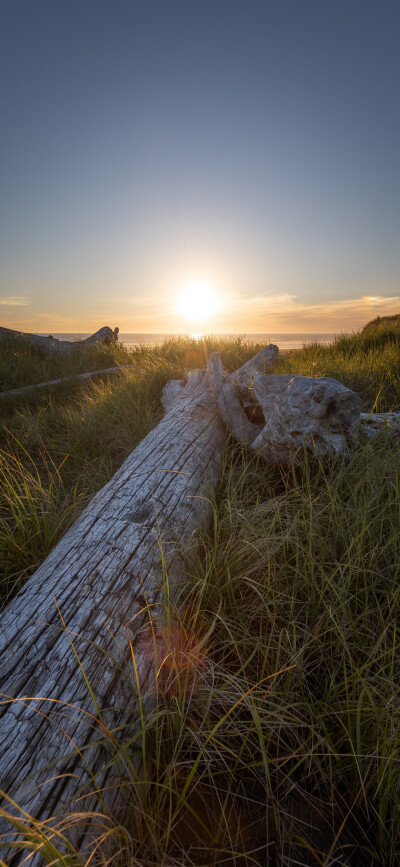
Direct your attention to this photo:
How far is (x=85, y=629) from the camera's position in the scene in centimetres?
137

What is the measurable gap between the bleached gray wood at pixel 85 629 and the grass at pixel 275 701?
0.26 ft

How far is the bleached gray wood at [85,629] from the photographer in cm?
105

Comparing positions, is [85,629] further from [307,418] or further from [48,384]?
[48,384]

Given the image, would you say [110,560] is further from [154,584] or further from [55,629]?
[55,629]

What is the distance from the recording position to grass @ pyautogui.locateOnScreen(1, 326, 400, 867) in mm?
1011

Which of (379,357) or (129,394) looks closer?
(129,394)

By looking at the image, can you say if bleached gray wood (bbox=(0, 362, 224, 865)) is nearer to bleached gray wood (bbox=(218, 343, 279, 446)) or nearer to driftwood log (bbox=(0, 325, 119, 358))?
bleached gray wood (bbox=(218, 343, 279, 446))

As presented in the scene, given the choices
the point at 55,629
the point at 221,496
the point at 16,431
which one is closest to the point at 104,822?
the point at 55,629

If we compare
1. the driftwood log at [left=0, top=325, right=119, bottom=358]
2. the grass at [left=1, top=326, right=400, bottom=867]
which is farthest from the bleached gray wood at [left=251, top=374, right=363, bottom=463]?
the driftwood log at [left=0, top=325, right=119, bottom=358]

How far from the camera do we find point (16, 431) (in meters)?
4.34

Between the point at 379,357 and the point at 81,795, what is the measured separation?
556 cm

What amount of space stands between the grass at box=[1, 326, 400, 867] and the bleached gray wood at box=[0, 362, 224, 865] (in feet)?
0.26

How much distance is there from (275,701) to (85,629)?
70cm

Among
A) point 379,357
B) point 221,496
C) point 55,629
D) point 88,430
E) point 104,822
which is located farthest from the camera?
point 379,357
